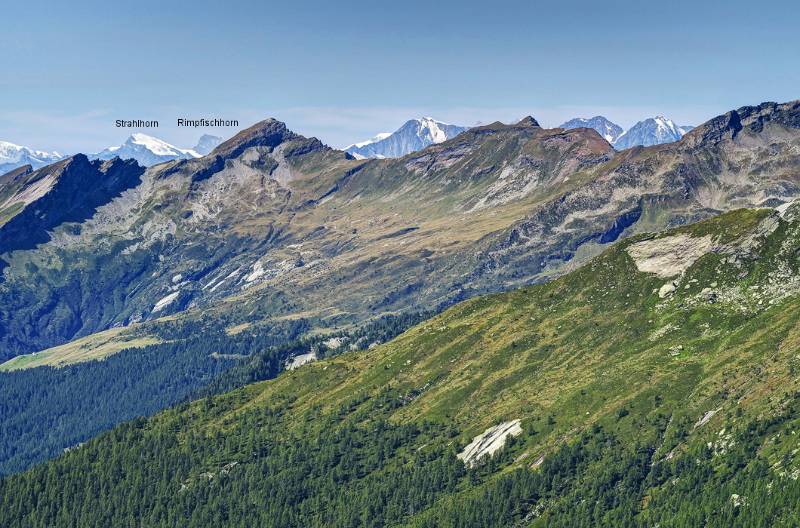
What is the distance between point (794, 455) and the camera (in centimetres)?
19838

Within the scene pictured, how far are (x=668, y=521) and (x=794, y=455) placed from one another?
30.0 m

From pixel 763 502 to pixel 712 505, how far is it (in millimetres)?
12154

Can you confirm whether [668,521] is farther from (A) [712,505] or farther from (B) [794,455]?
(B) [794,455]

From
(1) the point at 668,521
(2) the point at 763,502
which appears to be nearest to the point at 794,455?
(2) the point at 763,502

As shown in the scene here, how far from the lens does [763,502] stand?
188m

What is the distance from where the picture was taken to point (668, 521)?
199m

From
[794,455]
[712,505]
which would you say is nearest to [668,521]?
[712,505]

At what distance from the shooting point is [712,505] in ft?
648

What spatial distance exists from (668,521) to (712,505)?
975cm

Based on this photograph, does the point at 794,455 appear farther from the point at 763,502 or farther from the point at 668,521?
the point at 668,521

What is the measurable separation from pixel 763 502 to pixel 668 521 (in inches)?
811
